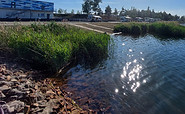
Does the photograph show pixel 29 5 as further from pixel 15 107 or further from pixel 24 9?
pixel 15 107

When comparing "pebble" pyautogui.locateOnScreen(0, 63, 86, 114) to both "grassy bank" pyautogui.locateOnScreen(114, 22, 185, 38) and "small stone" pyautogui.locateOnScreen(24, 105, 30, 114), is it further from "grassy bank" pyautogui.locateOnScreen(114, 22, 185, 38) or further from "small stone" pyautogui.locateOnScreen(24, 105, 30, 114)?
"grassy bank" pyautogui.locateOnScreen(114, 22, 185, 38)

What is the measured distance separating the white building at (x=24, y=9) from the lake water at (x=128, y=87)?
143 feet

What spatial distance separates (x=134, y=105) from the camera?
6.11 m

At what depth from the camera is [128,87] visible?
761cm

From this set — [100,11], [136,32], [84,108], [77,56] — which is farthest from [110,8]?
[84,108]

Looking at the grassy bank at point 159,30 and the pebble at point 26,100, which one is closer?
the pebble at point 26,100

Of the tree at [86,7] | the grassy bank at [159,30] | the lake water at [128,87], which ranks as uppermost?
the tree at [86,7]

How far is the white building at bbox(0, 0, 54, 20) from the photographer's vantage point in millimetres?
42809

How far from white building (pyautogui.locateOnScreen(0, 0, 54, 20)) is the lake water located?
143 feet

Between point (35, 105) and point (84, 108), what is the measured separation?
1998 mm

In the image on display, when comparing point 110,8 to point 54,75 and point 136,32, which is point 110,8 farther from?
point 54,75

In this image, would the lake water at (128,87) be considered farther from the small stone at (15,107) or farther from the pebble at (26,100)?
the small stone at (15,107)

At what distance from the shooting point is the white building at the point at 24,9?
42809 mm

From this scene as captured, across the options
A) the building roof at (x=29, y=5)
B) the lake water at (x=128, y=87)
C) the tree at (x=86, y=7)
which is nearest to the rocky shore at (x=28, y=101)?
the lake water at (x=128, y=87)
